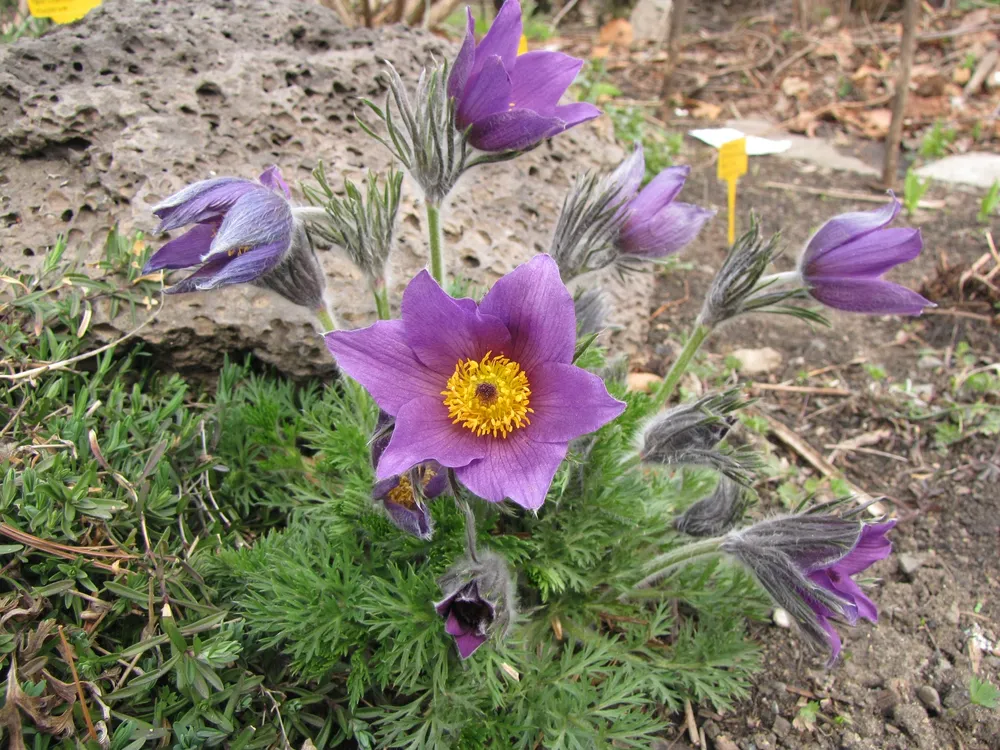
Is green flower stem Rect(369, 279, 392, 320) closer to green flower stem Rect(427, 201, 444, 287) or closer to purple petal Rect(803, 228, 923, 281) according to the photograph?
green flower stem Rect(427, 201, 444, 287)

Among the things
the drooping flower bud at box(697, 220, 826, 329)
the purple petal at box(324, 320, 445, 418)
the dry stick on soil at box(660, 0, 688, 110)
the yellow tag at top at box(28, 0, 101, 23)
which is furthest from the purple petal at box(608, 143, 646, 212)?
the dry stick on soil at box(660, 0, 688, 110)

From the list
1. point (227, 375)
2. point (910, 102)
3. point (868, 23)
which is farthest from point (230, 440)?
point (868, 23)

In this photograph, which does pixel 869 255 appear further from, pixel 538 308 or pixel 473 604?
pixel 473 604

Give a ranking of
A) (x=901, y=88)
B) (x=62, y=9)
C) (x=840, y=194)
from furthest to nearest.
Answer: (x=840, y=194)
(x=901, y=88)
(x=62, y=9)

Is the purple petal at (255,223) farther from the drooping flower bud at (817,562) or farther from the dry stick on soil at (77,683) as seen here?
the drooping flower bud at (817,562)

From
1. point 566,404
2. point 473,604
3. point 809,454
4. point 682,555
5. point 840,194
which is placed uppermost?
point 566,404

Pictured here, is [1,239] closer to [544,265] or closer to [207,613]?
[207,613]

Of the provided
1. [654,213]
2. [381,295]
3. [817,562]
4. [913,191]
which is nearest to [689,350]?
[654,213]
